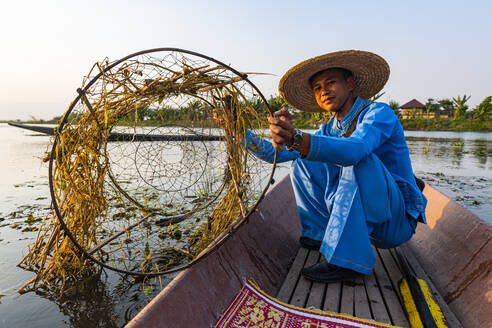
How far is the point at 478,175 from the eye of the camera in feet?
20.6

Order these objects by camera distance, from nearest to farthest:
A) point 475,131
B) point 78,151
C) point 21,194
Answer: point 78,151 < point 21,194 < point 475,131

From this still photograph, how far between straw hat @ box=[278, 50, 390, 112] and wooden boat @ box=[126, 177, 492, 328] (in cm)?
88

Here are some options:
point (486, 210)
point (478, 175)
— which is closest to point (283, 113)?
point (486, 210)

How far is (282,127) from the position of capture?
113 centimetres

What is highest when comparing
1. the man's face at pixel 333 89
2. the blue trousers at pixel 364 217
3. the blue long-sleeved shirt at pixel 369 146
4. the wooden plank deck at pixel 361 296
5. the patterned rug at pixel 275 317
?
the man's face at pixel 333 89

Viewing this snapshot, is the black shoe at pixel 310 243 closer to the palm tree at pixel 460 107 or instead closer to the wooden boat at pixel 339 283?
the wooden boat at pixel 339 283

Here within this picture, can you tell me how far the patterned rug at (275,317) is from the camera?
115 centimetres

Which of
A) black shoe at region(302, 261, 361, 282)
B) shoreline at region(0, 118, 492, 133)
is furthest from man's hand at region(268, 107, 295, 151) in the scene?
shoreline at region(0, 118, 492, 133)

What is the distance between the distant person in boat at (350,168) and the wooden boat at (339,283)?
138 millimetres

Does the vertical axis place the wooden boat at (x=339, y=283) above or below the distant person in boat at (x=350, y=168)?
below

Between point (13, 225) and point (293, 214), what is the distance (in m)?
2.70

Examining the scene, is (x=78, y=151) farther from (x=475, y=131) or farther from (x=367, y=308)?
(x=475, y=131)

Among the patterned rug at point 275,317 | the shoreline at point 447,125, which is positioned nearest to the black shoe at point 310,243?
the patterned rug at point 275,317

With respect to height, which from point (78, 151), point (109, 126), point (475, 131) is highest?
point (109, 126)
